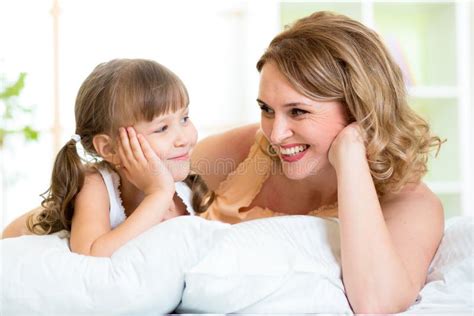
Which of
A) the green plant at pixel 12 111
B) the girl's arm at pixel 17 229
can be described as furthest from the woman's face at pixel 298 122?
the green plant at pixel 12 111

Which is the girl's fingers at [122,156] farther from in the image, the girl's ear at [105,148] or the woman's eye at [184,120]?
the woman's eye at [184,120]

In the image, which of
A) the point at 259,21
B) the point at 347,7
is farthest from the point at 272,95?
the point at 347,7

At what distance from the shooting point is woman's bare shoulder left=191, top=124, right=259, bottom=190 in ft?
7.06

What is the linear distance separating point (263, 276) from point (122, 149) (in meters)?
0.57

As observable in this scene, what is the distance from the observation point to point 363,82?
1.65m

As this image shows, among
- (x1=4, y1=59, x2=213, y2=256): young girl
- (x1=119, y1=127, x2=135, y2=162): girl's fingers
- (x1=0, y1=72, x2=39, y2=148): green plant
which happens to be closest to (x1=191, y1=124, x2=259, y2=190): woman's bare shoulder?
(x1=4, y1=59, x2=213, y2=256): young girl

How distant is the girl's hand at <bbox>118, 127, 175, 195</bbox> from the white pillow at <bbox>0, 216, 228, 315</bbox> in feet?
0.95

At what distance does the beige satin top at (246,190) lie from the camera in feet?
6.82

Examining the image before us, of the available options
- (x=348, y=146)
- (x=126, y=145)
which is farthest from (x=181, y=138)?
(x=348, y=146)

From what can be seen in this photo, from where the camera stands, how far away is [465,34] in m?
3.90

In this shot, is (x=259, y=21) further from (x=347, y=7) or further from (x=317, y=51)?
(x=317, y=51)

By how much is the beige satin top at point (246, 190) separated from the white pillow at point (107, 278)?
2.40 ft

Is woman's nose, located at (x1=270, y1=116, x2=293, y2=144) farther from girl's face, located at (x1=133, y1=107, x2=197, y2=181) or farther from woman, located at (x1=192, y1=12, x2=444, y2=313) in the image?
girl's face, located at (x1=133, y1=107, x2=197, y2=181)

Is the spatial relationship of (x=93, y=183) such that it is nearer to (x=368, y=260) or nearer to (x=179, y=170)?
(x=179, y=170)
